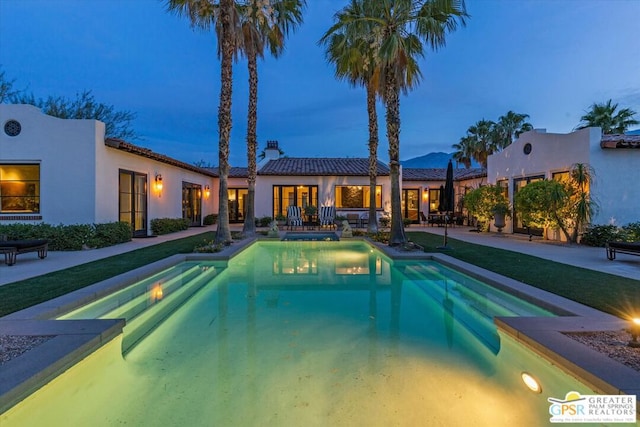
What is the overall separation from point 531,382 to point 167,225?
15667mm

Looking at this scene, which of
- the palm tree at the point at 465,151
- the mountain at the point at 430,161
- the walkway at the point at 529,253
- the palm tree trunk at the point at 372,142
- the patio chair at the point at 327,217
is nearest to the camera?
the walkway at the point at 529,253

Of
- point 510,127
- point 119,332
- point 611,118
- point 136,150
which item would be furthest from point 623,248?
point 510,127

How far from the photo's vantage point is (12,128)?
1084cm

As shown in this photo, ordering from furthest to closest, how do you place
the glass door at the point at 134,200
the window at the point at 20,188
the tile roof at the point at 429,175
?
the tile roof at the point at 429,175 < the glass door at the point at 134,200 < the window at the point at 20,188

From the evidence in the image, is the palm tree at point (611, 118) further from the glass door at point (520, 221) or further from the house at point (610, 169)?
the house at point (610, 169)

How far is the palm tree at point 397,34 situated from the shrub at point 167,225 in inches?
405

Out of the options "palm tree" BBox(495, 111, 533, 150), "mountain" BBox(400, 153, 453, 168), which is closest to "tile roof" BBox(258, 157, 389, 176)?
"palm tree" BBox(495, 111, 533, 150)

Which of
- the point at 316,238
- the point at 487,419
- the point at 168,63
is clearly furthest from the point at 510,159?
the point at 168,63

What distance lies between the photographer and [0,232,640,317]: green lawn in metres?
4.81

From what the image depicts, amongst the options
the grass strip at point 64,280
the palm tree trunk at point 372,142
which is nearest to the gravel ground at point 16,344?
the grass strip at point 64,280

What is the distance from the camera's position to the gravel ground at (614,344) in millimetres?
3002

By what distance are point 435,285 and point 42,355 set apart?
237 inches

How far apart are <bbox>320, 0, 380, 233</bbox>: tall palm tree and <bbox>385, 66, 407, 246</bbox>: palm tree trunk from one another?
1509 millimetres

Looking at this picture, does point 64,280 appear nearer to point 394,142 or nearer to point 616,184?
point 394,142
